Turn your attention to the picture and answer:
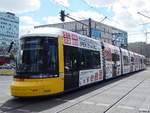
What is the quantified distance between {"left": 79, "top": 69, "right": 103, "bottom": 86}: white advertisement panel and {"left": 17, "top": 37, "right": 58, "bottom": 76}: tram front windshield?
359 cm

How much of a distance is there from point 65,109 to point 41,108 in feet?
3.10

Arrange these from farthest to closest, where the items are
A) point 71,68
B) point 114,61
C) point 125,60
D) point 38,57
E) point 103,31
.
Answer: point 103,31 < point 125,60 < point 114,61 < point 71,68 < point 38,57

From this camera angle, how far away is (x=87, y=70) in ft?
64.4

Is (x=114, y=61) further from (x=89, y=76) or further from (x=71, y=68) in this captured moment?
(x=71, y=68)

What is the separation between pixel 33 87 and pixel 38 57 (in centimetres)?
138

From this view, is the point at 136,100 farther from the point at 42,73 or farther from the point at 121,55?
the point at 121,55

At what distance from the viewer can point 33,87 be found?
1380 cm

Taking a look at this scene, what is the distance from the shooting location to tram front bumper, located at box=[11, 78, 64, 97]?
1377cm

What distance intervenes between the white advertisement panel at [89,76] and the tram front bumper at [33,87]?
157 inches

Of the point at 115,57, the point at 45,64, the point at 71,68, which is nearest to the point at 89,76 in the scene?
the point at 71,68

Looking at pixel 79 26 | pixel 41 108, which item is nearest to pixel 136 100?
pixel 41 108

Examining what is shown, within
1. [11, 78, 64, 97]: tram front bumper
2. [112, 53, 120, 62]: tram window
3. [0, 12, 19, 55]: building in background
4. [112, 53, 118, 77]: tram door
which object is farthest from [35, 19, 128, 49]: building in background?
[11, 78, 64, 97]: tram front bumper

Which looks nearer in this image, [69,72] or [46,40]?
[46,40]

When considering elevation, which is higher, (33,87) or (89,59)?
(89,59)
